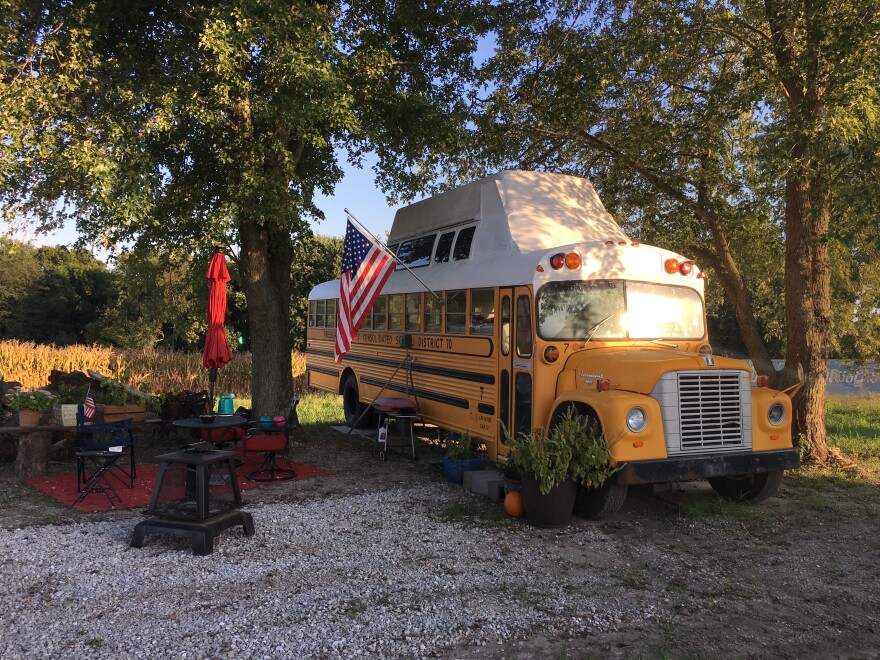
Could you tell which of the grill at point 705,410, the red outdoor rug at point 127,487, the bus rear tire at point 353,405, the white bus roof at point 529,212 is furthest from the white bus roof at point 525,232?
the red outdoor rug at point 127,487

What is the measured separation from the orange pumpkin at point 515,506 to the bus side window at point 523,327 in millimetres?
1383

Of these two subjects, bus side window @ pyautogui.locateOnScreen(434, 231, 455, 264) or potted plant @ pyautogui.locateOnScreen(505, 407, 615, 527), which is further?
bus side window @ pyautogui.locateOnScreen(434, 231, 455, 264)

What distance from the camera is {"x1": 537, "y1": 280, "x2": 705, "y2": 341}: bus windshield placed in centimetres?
684

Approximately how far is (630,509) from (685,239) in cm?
660

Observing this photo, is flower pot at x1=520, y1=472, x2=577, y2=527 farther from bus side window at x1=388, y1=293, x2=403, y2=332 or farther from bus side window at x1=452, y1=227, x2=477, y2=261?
bus side window at x1=388, y1=293, x2=403, y2=332

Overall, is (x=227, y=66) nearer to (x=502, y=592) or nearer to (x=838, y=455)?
(x=502, y=592)

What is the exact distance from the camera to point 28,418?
8250 mm

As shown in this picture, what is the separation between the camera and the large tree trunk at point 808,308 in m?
8.98

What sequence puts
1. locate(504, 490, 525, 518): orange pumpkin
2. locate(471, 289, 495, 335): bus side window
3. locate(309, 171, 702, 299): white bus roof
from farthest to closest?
locate(471, 289, 495, 335): bus side window < locate(309, 171, 702, 299): white bus roof < locate(504, 490, 525, 518): orange pumpkin

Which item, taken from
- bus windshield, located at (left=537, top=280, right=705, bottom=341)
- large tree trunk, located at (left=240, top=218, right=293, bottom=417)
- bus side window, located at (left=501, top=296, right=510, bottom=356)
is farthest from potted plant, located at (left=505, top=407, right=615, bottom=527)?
large tree trunk, located at (left=240, top=218, right=293, bottom=417)

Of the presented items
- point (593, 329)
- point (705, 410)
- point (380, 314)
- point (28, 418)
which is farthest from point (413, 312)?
point (28, 418)

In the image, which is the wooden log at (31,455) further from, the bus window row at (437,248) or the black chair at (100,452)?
the bus window row at (437,248)

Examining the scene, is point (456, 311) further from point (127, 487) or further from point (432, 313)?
point (127, 487)

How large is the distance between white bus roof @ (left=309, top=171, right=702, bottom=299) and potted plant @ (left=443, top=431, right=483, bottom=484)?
1.82m
